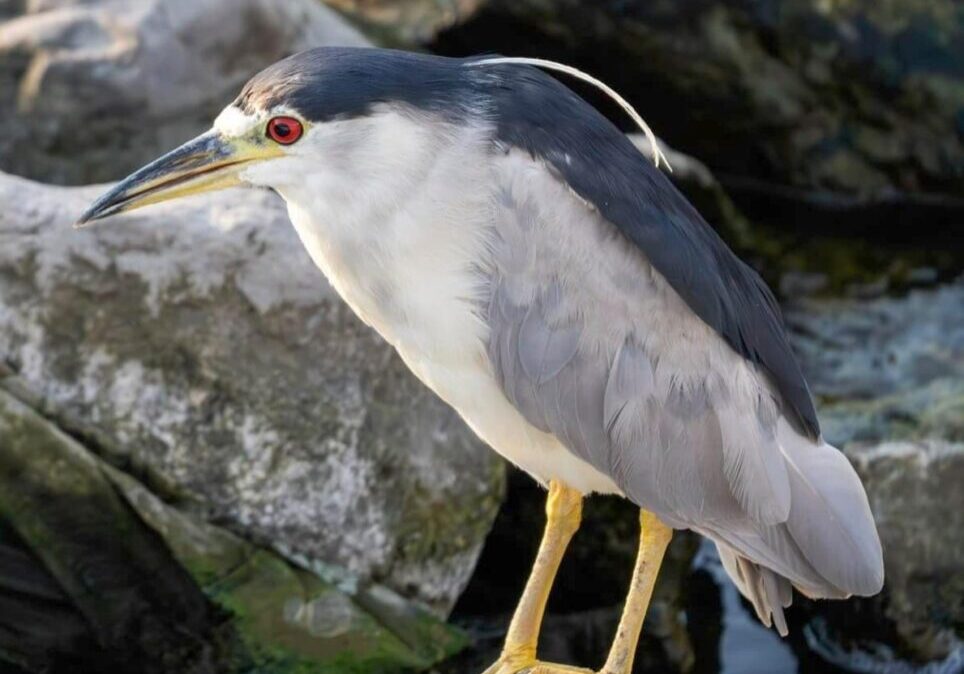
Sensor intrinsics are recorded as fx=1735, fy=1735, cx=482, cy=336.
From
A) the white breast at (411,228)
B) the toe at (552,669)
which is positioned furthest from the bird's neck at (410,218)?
the toe at (552,669)

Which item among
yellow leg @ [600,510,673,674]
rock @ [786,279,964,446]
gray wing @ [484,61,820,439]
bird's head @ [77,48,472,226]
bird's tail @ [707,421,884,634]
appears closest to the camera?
bird's head @ [77,48,472,226]

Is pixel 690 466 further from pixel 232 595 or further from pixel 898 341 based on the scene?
pixel 898 341

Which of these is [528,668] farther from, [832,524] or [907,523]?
[907,523]

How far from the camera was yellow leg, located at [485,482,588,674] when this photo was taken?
14.3ft

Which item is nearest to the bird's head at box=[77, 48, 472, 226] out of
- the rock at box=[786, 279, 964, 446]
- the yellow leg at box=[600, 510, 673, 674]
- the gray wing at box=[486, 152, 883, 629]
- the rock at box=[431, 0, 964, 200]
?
the gray wing at box=[486, 152, 883, 629]

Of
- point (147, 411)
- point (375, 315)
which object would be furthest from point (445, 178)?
point (147, 411)

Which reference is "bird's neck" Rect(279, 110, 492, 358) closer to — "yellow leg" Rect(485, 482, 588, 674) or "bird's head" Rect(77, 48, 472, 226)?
"bird's head" Rect(77, 48, 472, 226)

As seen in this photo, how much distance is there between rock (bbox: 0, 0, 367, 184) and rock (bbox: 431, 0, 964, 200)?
65.5 inches

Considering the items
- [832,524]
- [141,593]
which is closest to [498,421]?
[832,524]

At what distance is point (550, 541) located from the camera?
14.4 ft

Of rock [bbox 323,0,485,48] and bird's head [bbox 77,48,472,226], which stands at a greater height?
bird's head [bbox 77,48,472,226]

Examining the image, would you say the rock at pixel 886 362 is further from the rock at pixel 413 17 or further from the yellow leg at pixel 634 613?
the rock at pixel 413 17

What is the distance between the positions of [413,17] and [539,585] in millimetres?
4309

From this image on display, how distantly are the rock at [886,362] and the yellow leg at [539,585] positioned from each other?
1.52 metres
